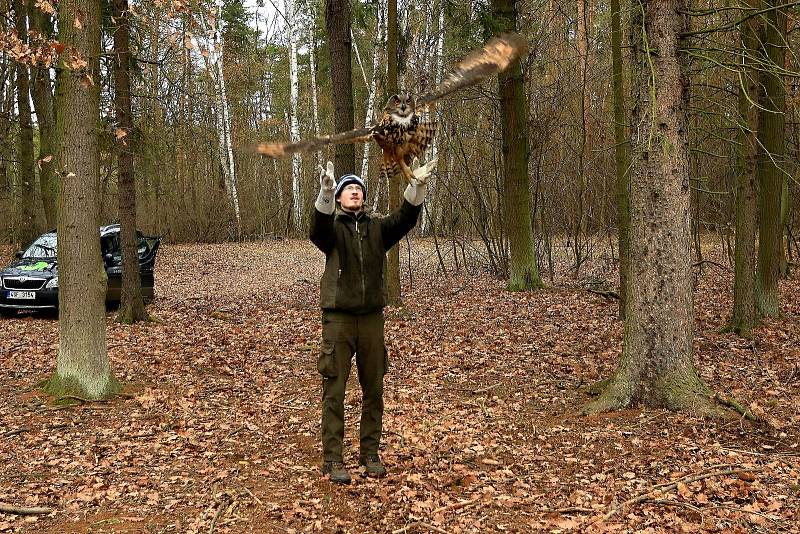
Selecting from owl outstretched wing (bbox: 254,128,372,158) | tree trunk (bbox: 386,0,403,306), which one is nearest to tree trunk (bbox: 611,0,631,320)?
tree trunk (bbox: 386,0,403,306)

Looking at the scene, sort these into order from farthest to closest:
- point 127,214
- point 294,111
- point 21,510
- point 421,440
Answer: point 294,111 < point 127,214 < point 421,440 < point 21,510

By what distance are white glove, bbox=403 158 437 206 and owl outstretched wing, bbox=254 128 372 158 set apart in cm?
64

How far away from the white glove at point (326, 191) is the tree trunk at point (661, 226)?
2.86 metres

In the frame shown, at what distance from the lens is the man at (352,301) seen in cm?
461

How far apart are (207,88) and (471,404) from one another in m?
23.6

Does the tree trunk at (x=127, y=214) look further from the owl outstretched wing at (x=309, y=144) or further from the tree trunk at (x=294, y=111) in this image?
the tree trunk at (x=294, y=111)

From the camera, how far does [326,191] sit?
4270 mm

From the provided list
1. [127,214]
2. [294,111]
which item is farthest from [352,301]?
[294,111]

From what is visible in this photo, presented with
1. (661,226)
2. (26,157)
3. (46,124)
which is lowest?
(661,226)

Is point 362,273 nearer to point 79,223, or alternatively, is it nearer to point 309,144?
point 309,144

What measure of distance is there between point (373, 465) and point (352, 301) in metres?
1.21

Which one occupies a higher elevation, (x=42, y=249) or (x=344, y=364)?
(x=42, y=249)

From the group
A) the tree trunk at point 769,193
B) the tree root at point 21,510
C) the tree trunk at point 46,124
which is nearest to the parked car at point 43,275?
the tree trunk at point 46,124

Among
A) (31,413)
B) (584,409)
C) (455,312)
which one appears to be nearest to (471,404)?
(584,409)
